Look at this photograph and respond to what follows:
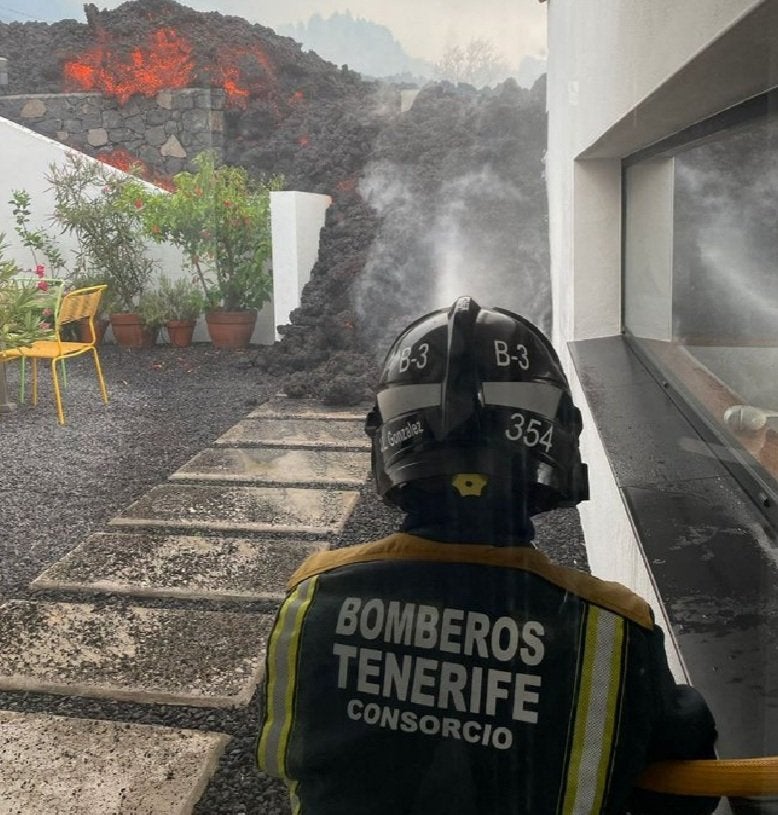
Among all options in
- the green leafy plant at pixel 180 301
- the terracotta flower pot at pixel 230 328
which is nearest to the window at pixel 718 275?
the terracotta flower pot at pixel 230 328

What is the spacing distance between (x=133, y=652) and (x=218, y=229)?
3070 millimetres

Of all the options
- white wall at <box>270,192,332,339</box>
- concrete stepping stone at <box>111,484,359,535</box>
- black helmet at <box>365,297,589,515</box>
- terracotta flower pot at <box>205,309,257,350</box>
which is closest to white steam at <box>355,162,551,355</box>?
white wall at <box>270,192,332,339</box>

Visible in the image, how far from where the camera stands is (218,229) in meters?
4.18

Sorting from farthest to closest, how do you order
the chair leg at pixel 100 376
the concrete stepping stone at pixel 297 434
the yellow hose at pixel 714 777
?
the chair leg at pixel 100 376
the concrete stepping stone at pixel 297 434
the yellow hose at pixel 714 777

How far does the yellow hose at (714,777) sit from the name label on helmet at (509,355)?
0.63 feet

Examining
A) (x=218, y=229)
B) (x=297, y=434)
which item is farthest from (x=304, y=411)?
(x=218, y=229)

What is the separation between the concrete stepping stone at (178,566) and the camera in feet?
5.25

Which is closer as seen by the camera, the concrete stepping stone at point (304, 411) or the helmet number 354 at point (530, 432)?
the helmet number 354 at point (530, 432)

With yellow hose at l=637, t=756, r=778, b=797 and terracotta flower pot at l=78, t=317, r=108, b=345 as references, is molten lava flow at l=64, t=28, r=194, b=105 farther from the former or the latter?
yellow hose at l=637, t=756, r=778, b=797

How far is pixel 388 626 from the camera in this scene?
420 millimetres

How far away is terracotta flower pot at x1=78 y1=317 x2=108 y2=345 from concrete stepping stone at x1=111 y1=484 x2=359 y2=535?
1729 millimetres

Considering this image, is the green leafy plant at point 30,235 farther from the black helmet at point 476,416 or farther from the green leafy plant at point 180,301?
the black helmet at point 476,416

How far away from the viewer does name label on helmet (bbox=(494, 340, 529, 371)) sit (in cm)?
44

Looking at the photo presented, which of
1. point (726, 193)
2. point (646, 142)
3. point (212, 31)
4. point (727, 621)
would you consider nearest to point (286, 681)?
point (727, 621)
